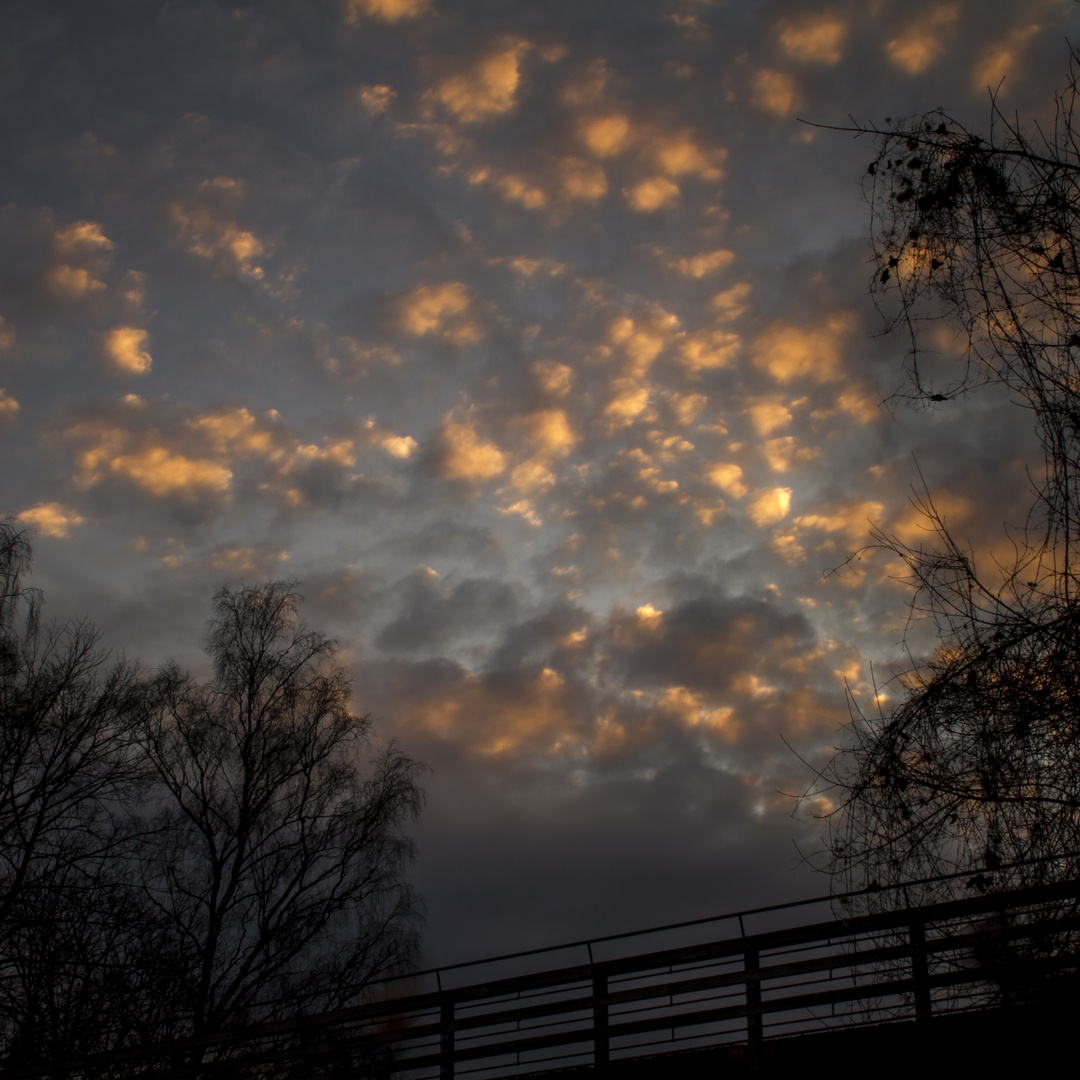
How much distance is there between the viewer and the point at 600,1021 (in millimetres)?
8719

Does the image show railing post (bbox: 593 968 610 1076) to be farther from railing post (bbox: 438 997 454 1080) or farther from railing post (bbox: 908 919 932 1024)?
railing post (bbox: 908 919 932 1024)

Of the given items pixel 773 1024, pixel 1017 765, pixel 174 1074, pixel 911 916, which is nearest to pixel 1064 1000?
pixel 911 916

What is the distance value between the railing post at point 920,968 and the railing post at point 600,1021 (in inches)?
154

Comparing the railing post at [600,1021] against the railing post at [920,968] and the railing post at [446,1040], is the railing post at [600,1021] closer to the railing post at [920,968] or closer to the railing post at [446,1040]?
the railing post at [446,1040]

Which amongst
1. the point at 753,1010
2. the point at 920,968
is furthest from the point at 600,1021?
the point at 920,968

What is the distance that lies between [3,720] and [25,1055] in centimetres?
524

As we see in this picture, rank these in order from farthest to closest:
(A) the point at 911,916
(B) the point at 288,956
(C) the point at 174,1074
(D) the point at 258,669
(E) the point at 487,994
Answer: (D) the point at 258,669
(B) the point at 288,956
(C) the point at 174,1074
(E) the point at 487,994
(A) the point at 911,916

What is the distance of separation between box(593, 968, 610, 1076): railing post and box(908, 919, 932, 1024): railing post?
3915mm

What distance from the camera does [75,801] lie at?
13398 mm

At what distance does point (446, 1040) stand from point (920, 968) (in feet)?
22.1

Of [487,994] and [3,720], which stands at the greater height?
[3,720]

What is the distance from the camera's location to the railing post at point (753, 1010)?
7.41m

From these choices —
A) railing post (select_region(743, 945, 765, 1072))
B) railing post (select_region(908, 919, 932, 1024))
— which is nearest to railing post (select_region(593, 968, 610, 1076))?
railing post (select_region(743, 945, 765, 1072))

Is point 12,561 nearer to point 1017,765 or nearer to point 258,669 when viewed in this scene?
point 258,669
